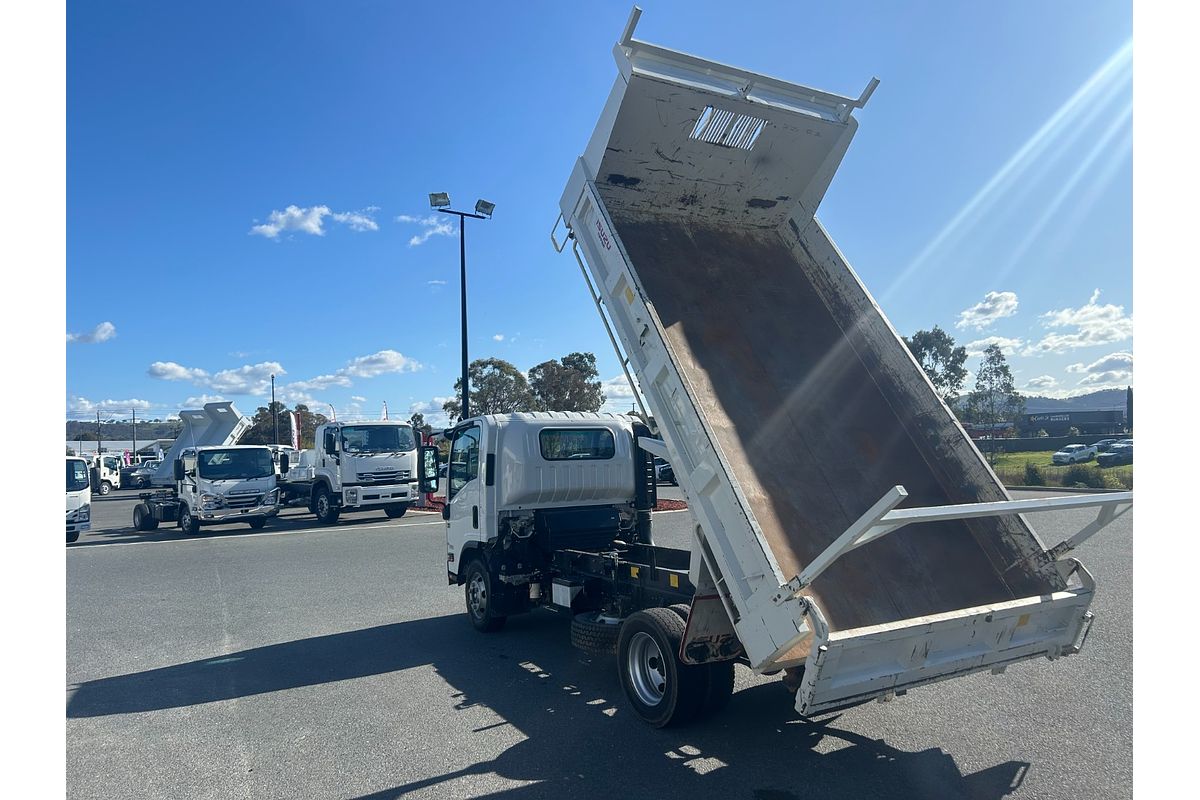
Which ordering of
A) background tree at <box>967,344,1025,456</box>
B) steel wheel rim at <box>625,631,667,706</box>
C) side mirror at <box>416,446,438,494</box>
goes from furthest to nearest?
background tree at <box>967,344,1025,456</box> → side mirror at <box>416,446,438,494</box> → steel wheel rim at <box>625,631,667,706</box>

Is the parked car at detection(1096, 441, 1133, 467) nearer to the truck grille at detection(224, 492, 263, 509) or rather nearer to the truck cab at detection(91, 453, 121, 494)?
the truck grille at detection(224, 492, 263, 509)

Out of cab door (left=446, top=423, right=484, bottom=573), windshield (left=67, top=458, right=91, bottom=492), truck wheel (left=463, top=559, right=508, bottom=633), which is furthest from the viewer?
windshield (left=67, top=458, right=91, bottom=492)

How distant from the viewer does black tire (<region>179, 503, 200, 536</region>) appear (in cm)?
1891

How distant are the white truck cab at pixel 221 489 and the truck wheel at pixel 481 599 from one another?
13.1 metres

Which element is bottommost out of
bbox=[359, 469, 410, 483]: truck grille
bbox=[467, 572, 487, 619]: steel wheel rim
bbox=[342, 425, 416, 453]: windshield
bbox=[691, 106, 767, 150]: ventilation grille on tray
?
bbox=[467, 572, 487, 619]: steel wheel rim

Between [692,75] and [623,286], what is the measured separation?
1892 millimetres

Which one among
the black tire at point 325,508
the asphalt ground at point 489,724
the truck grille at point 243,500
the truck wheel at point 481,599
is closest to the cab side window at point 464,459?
the truck wheel at point 481,599

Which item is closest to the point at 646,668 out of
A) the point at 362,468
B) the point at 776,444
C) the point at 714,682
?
the point at 714,682

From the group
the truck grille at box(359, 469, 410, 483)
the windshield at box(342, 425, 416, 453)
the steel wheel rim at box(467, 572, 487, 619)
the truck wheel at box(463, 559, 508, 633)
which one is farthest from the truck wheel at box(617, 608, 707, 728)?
the windshield at box(342, 425, 416, 453)

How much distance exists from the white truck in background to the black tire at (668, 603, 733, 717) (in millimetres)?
16262

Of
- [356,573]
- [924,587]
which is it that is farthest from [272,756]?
[356,573]

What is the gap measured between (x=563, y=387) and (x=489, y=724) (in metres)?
39.9

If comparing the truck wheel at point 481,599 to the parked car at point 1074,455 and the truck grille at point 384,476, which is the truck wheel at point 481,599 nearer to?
the truck grille at point 384,476

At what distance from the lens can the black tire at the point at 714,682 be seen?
16.6 feet
